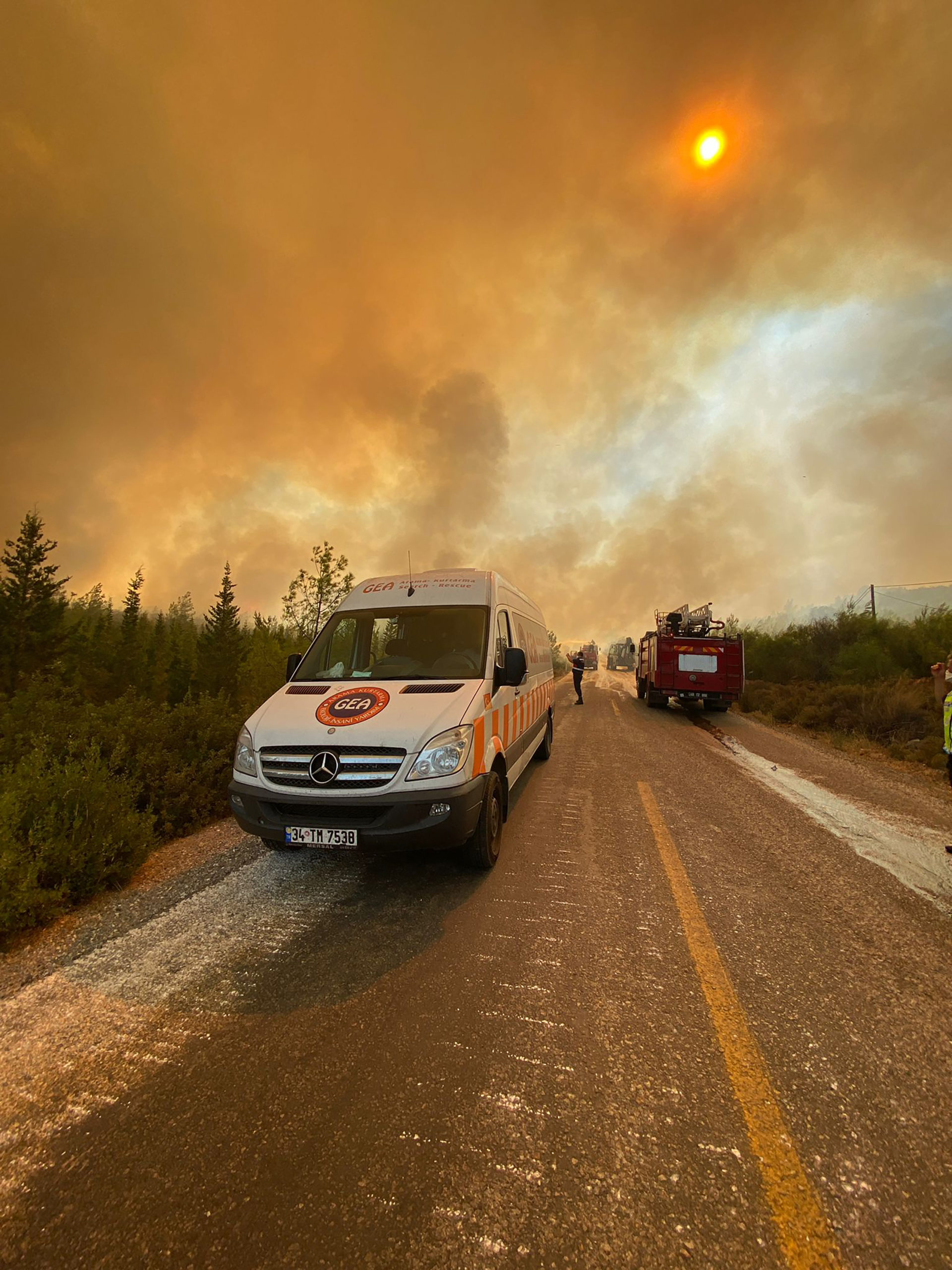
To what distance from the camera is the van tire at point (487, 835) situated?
150 inches

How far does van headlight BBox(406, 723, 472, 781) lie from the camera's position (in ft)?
11.0

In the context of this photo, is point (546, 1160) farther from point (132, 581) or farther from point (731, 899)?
point (132, 581)

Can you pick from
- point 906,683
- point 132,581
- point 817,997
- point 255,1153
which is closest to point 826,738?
point 906,683

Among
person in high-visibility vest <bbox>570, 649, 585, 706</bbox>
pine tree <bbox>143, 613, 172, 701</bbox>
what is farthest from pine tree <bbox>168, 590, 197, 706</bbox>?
person in high-visibility vest <bbox>570, 649, 585, 706</bbox>

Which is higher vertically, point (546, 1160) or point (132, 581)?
point (132, 581)

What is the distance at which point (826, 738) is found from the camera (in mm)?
11453

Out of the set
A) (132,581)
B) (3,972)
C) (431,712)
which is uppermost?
(132,581)

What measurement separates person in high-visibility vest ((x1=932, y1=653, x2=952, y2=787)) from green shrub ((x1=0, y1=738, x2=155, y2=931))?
21.6 ft

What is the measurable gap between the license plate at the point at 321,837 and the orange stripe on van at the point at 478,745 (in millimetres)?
920

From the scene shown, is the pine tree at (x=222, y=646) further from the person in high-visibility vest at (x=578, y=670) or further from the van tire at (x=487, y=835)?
the van tire at (x=487, y=835)

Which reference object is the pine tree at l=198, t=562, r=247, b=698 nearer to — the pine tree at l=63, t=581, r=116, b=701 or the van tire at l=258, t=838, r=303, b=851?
the pine tree at l=63, t=581, r=116, b=701

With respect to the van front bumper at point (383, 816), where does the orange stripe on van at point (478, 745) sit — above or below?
above

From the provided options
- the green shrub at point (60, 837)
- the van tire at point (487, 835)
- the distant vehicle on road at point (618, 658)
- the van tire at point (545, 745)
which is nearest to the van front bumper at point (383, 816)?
the van tire at point (487, 835)

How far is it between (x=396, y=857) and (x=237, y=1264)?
2.88 meters
